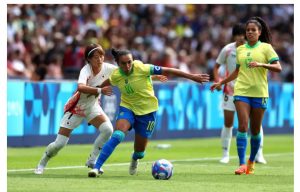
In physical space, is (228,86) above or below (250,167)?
above

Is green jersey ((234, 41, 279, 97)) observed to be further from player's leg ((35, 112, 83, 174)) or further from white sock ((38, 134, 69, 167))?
white sock ((38, 134, 69, 167))

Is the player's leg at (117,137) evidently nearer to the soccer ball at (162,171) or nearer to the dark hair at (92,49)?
the soccer ball at (162,171)

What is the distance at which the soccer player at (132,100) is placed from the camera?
14.3 metres

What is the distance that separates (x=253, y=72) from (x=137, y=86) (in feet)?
6.80

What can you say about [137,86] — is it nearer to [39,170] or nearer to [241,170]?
[39,170]

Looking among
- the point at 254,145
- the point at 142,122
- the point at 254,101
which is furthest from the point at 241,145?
the point at 142,122

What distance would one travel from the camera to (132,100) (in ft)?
47.8

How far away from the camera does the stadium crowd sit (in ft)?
82.5

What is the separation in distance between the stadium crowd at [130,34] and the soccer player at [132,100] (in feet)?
22.5

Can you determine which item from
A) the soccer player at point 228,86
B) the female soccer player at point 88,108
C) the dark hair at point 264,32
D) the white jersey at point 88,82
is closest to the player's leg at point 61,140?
the female soccer player at point 88,108

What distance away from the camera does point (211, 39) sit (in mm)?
34031

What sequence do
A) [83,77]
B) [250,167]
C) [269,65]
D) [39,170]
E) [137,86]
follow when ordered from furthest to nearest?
[250,167], [39,170], [83,77], [269,65], [137,86]

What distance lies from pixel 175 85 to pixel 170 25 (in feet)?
24.6

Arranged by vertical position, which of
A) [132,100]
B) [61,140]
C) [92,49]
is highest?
[92,49]
